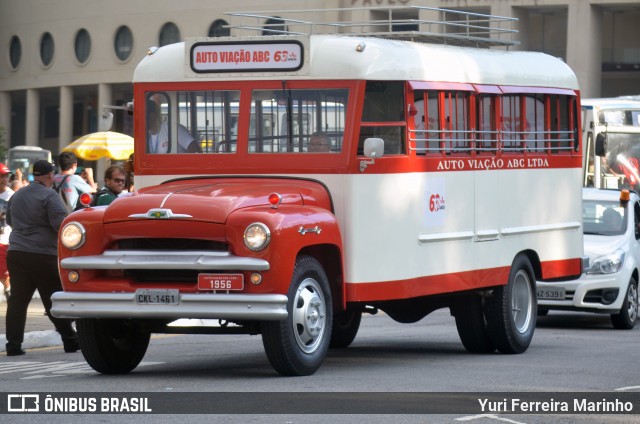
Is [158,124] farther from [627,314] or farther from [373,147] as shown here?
[627,314]

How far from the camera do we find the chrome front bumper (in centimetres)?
1050

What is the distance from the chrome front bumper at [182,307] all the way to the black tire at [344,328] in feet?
12.2

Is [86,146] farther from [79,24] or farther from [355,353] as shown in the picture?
[79,24]

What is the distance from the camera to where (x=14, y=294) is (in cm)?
1390

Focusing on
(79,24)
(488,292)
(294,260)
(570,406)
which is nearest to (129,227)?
(294,260)

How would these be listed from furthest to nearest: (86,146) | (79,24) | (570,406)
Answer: (79,24)
(86,146)
(570,406)

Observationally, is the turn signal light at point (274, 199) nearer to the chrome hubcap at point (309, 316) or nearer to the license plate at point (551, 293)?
the chrome hubcap at point (309, 316)

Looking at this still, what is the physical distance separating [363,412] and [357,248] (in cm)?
263

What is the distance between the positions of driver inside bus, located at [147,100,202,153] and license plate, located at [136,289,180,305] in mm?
1932

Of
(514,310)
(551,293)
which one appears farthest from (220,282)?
(551,293)

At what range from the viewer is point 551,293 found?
60.5 feet

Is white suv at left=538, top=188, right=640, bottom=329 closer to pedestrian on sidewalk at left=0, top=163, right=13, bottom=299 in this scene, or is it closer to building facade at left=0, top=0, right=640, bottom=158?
pedestrian on sidewalk at left=0, top=163, right=13, bottom=299

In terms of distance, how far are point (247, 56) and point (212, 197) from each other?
1.59 m

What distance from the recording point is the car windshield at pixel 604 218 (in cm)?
1970
